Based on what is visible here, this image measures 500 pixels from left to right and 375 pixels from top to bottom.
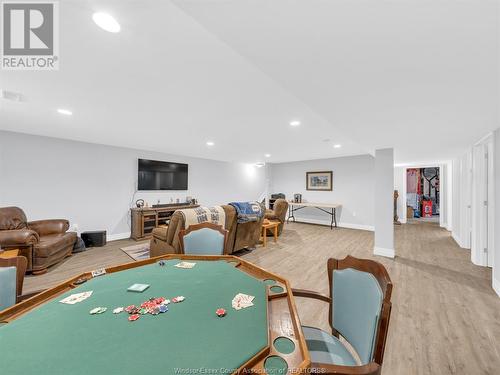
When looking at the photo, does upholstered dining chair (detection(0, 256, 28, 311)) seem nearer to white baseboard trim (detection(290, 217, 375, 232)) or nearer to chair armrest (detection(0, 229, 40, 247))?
chair armrest (detection(0, 229, 40, 247))

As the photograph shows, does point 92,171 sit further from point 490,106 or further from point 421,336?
point 490,106

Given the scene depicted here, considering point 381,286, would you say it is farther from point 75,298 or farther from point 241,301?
point 75,298

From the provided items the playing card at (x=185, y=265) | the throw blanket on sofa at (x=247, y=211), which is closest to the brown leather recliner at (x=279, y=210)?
the throw blanket on sofa at (x=247, y=211)

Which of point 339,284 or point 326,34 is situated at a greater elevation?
point 326,34

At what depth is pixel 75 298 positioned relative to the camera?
1132 mm

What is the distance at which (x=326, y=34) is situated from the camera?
43.3 inches

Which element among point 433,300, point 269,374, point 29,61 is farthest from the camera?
point 433,300

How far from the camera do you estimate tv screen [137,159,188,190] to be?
5.34 metres

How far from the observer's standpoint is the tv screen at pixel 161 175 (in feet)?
17.5

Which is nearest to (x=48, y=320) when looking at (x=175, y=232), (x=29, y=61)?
(x=29, y=61)

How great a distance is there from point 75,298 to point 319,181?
702 centimetres

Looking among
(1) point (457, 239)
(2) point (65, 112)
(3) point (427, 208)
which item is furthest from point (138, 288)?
(3) point (427, 208)

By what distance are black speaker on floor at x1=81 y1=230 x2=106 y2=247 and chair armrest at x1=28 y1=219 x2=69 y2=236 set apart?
53cm

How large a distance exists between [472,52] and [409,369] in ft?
7.09
